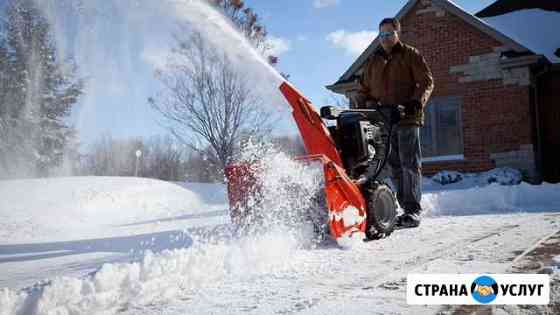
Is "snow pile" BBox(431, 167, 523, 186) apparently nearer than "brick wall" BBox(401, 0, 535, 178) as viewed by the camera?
Yes

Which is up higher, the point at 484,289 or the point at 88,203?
the point at 88,203

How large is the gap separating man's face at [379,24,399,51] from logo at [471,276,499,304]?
2.58 meters

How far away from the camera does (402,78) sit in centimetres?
385

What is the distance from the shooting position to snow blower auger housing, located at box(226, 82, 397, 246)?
288cm

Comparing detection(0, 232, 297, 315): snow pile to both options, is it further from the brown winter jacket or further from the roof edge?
the roof edge

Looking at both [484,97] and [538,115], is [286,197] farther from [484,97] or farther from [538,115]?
[538,115]

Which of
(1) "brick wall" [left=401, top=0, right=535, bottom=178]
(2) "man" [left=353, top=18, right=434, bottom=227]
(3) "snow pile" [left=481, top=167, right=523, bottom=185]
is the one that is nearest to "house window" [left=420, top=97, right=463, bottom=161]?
(1) "brick wall" [left=401, top=0, right=535, bottom=178]

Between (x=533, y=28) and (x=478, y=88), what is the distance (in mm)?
3109

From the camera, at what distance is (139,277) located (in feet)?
6.48

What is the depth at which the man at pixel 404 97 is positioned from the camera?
12.2 ft

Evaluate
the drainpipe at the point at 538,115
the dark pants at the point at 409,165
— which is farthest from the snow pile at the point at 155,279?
the drainpipe at the point at 538,115

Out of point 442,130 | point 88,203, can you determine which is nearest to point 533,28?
point 442,130

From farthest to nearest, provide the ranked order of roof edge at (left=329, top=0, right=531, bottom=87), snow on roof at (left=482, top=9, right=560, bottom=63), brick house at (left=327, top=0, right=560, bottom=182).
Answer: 1. snow on roof at (left=482, top=9, right=560, bottom=63)
2. roof edge at (left=329, top=0, right=531, bottom=87)
3. brick house at (left=327, top=0, right=560, bottom=182)

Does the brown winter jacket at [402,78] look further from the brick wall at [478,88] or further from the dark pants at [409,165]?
the brick wall at [478,88]
